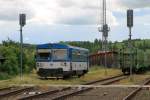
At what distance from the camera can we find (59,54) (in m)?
36.7

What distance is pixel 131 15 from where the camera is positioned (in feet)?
114

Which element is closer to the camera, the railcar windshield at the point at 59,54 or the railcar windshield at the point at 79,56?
the railcar windshield at the point at 59,54

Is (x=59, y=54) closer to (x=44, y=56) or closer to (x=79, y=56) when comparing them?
(x=44, y=56)

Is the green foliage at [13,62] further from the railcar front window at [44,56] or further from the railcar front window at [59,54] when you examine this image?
the railcar front window at [59,54]

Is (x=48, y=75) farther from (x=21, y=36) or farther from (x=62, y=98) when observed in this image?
(x=62, y=98)

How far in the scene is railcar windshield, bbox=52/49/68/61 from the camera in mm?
36312

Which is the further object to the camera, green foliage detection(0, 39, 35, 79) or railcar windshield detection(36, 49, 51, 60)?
green foliage detection(0, 39, 35, 79)

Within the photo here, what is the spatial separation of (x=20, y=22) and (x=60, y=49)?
4.97 m

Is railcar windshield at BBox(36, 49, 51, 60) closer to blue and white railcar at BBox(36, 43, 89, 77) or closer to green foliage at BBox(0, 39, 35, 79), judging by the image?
blue and white railcar at BBox(36, 43, 89, 77)

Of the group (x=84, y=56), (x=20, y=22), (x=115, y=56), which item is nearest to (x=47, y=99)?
(x=20, y=22)

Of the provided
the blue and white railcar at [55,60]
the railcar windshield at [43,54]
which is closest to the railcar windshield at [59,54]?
the blue and white railcar at [55,60]

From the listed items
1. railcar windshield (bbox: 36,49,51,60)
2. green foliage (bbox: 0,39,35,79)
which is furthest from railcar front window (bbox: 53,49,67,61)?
green foliage (bbox: 0,39,35,79)

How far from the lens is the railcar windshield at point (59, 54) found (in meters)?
36.3

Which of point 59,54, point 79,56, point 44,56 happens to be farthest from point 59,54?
point 79,56
